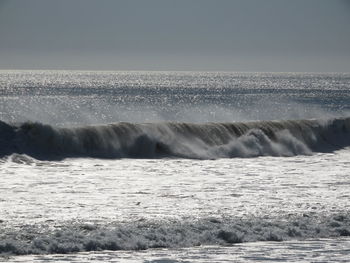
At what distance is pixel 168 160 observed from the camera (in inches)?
1332

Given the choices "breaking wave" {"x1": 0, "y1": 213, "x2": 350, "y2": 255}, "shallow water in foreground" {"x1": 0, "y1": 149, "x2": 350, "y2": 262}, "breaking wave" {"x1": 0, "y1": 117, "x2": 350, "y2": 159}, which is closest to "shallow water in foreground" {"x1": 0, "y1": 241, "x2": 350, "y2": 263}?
"shallow water in foreground" {"x1": 0, "y1": 149, "x2": 350, "y2": 262}

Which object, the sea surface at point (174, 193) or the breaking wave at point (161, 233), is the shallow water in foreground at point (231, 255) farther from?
the breaking wave at point (161, 233)

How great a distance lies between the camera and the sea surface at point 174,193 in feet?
55.3

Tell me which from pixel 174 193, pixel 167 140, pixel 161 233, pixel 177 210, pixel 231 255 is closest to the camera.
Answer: pixel 231 255

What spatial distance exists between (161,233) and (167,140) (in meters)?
19.3

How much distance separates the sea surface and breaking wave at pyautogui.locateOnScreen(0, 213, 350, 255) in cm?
3

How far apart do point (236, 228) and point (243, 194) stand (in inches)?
200

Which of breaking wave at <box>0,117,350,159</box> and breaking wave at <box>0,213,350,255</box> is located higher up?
breaking wave at <box>0,213,350,255</box>

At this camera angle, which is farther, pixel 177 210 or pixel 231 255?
pixel 177 210

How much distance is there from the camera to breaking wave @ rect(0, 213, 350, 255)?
16.6 m

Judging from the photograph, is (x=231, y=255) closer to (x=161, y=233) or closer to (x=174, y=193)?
(x=161, y=233)

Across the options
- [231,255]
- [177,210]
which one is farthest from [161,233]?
[177,210]

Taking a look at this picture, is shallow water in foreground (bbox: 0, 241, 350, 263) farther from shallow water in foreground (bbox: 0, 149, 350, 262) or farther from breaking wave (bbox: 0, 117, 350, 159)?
breaking wave (bbox: 0, 117, 350, 159)

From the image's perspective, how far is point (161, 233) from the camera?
17844mm
